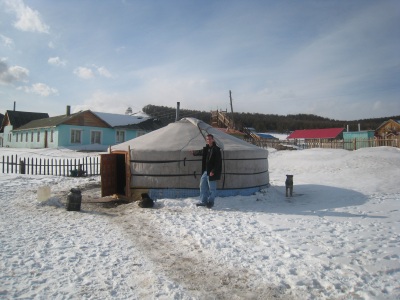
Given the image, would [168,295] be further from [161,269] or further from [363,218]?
[363,218]

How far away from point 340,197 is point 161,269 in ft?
17.3

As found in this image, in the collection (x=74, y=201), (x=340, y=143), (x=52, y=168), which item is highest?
(x=340, y=143)

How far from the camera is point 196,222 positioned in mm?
4824

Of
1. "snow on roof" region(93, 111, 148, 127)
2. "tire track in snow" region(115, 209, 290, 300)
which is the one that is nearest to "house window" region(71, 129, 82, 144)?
"snow on roof" region(93, 111, 148, 127)

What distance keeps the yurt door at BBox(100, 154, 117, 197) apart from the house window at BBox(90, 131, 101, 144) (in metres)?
17.0

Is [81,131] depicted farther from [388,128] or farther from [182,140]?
[388,128]

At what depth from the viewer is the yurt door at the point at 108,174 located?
7.25 meters

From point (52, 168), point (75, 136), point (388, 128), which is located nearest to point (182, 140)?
point (52, 168)

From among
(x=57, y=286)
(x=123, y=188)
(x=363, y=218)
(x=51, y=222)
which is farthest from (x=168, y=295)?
(x=123, y=188)

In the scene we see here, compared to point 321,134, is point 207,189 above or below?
below

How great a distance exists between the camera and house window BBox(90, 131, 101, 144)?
76.4 feet

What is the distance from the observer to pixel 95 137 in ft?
77.3

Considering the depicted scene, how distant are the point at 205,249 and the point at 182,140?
384 cm

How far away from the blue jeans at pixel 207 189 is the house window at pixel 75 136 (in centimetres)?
1873
